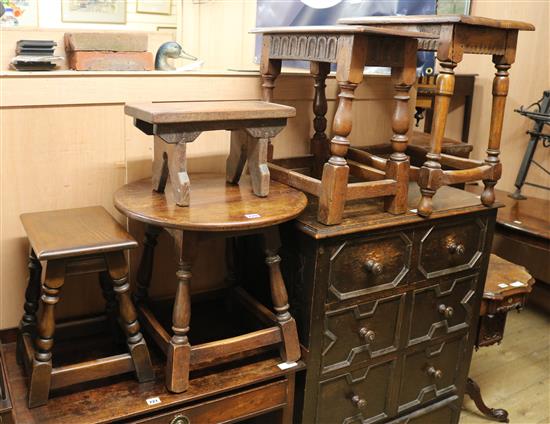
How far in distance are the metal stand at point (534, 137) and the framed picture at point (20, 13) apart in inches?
128

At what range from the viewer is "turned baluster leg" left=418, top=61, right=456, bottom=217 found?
1.80 m

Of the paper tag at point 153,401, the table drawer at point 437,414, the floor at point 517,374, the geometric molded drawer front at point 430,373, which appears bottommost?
the floor at point 517,374

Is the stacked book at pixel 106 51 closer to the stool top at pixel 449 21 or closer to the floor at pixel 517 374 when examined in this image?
the stool top at pixel 449 21

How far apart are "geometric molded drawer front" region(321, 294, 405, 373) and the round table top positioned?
0.38m

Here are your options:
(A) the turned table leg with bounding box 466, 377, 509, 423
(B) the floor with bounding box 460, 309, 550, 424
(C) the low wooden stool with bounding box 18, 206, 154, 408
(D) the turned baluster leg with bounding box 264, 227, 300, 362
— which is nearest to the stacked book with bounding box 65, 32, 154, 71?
(C) the low wooden stool with bounding box 18, 206, 154, 408

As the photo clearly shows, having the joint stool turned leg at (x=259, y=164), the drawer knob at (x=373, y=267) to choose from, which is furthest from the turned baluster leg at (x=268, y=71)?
the drawer knob at (x=373, y=267)

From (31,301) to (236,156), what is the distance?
0.72m

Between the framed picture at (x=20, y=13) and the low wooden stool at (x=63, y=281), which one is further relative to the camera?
the framed picture at (x=20, y=13)

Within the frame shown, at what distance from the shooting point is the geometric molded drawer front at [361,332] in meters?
1.83

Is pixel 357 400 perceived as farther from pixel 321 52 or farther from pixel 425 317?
pixel 321 52

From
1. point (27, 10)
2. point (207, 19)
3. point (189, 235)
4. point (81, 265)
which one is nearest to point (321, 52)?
point (189, 235)

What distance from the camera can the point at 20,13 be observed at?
4176 mm

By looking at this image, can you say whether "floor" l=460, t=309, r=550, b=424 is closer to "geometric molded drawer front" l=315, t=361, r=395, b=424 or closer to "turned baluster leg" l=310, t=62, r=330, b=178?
"geometric molded drawer front" l=315, t=361, r=395, b=424

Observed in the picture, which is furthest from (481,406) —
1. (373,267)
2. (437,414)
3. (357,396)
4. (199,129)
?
(199,129)
